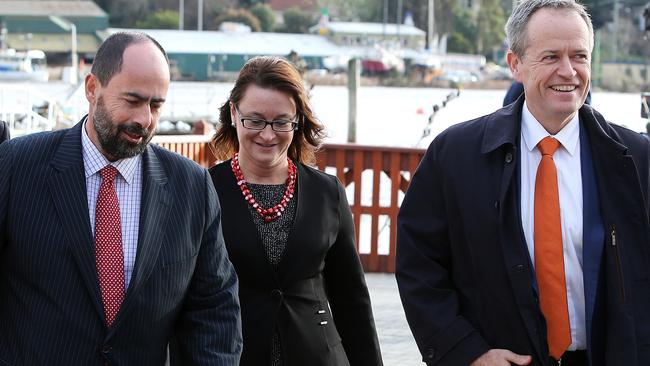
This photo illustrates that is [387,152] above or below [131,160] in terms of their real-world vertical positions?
below

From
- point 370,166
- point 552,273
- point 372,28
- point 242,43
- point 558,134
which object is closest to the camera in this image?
point 552,273

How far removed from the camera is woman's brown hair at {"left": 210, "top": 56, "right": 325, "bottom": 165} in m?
4.45

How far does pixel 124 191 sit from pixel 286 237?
1.09 m

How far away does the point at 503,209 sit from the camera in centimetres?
364

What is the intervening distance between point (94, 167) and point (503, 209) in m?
1.18

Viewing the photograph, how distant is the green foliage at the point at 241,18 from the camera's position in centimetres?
10869

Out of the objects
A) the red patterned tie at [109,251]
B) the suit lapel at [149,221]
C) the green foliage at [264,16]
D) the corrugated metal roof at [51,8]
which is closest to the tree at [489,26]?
the green foliage at [264,16]

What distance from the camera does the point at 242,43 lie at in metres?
98.8

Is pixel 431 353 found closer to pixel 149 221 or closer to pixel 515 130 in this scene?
pixel 515 130

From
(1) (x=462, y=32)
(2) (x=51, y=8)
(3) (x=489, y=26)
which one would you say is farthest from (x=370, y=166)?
(1) (x=462, y=32)

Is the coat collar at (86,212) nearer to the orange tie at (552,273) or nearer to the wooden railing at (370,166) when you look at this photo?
the orange tie at (552,273)

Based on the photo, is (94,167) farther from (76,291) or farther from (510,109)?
(510,109)

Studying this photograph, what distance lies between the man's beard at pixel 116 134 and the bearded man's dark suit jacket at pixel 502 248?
3.13ft

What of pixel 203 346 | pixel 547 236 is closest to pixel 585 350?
pixel 547 236
